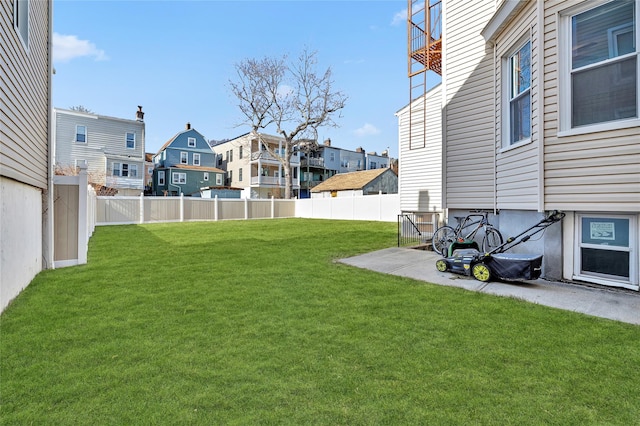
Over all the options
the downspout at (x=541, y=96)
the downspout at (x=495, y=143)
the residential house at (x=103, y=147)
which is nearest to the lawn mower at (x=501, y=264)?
the downspout at (x=541, y=96)

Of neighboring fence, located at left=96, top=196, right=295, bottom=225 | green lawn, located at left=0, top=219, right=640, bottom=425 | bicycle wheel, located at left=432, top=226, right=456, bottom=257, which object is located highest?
neighboring fence, located at left=96, top=196, right=295, bottom=225

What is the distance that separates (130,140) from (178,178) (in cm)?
522

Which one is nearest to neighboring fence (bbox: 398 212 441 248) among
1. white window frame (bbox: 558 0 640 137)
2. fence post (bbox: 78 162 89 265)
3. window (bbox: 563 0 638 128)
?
white window frame (bbox: 558 0 640 137)

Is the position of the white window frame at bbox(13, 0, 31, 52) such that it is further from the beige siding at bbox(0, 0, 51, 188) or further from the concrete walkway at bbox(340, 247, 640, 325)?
the concrete walkway at bbox(340, 247, 640, 325)

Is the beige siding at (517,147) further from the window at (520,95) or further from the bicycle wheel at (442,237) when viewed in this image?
the bicycle wheel at (442,237)

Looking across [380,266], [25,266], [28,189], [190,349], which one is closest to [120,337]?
[190,349]

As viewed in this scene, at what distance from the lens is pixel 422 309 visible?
141 inches

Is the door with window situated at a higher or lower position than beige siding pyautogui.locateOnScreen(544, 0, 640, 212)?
lower

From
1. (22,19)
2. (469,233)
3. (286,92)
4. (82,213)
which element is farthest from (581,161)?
(286,92)

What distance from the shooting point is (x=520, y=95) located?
220 inches

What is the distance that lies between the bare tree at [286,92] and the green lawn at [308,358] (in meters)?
21.9

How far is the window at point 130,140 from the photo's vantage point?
2586cm

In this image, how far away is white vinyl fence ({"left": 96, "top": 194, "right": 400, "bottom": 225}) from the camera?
16750 mm

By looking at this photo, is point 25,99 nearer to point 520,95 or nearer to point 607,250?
point 520,95
